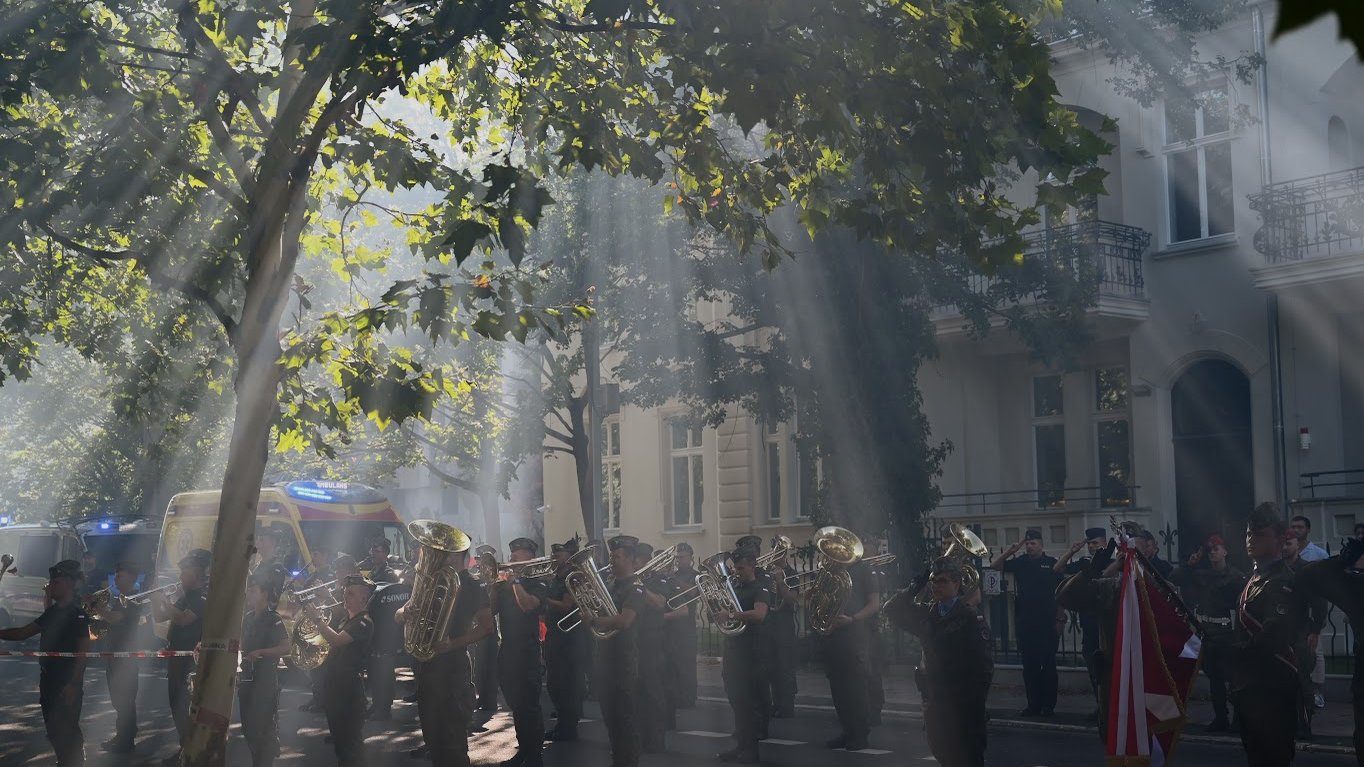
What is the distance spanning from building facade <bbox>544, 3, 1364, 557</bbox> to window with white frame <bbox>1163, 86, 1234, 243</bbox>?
30mm

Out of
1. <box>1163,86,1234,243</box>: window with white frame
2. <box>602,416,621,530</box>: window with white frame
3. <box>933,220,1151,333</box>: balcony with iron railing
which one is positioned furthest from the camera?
<box>602,416,621,530</box>: window with white frame

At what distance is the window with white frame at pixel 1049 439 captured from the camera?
84.5 feet

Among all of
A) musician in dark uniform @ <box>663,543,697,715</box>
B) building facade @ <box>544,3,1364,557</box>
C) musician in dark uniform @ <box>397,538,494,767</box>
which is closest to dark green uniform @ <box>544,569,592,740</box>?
musician in dark uniform @ <box>663,543,697,715</box>

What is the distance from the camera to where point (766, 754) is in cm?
1329

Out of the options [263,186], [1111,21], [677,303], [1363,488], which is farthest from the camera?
[677,303]

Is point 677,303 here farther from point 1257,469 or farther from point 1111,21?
point 1257,469

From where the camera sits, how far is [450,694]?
10.7 meters

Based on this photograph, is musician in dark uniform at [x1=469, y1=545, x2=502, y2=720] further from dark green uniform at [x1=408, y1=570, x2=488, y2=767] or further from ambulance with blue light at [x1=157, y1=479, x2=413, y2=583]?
dark green uniform at [x1=408, y1=570, x2=488, y2=767]

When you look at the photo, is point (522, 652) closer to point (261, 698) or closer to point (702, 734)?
point (261, 698)

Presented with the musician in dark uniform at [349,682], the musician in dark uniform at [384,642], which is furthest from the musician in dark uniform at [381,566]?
the musician in dark uniform at [349,682]

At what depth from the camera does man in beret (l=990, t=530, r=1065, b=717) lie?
15.3 metres

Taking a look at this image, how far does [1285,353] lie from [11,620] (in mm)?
24665

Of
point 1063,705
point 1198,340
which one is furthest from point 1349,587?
point 1198,340

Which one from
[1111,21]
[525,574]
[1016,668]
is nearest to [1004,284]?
[1111,21]
